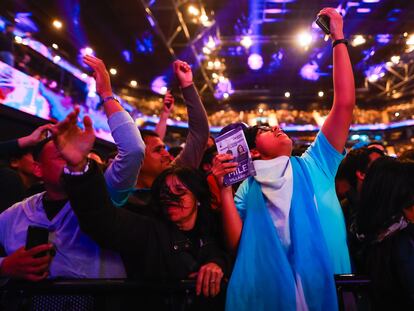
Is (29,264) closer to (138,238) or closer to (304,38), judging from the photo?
(138,238)

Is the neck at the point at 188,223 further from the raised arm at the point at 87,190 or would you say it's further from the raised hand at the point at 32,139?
the raised hand at the point at 32,139

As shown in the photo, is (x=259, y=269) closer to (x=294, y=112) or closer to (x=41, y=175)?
(x=41, y=175)

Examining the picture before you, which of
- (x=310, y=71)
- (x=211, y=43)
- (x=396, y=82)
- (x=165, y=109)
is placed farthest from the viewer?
(x=396, y=82)

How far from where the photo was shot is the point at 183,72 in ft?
7.24

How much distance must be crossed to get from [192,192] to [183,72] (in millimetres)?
1023

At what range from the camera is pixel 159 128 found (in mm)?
3150

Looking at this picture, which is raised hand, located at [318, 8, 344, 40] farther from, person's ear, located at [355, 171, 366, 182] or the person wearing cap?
person's ear, located at [355, 171, 366, 182]

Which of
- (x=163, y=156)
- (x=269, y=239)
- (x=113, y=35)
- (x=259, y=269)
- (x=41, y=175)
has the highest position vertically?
(x=113, y=35)

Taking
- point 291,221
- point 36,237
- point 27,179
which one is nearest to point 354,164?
point 291,221

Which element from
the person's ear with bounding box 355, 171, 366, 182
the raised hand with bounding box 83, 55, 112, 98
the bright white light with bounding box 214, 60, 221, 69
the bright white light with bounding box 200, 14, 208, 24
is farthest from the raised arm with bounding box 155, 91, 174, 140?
the bright white light with bounding box 214, 60, 221, 69

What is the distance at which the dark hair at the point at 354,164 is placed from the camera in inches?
103

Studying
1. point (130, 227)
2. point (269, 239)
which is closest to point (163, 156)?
point (130, 227)

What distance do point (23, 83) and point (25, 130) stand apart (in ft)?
2.79

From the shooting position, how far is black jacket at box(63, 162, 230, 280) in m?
1.14
